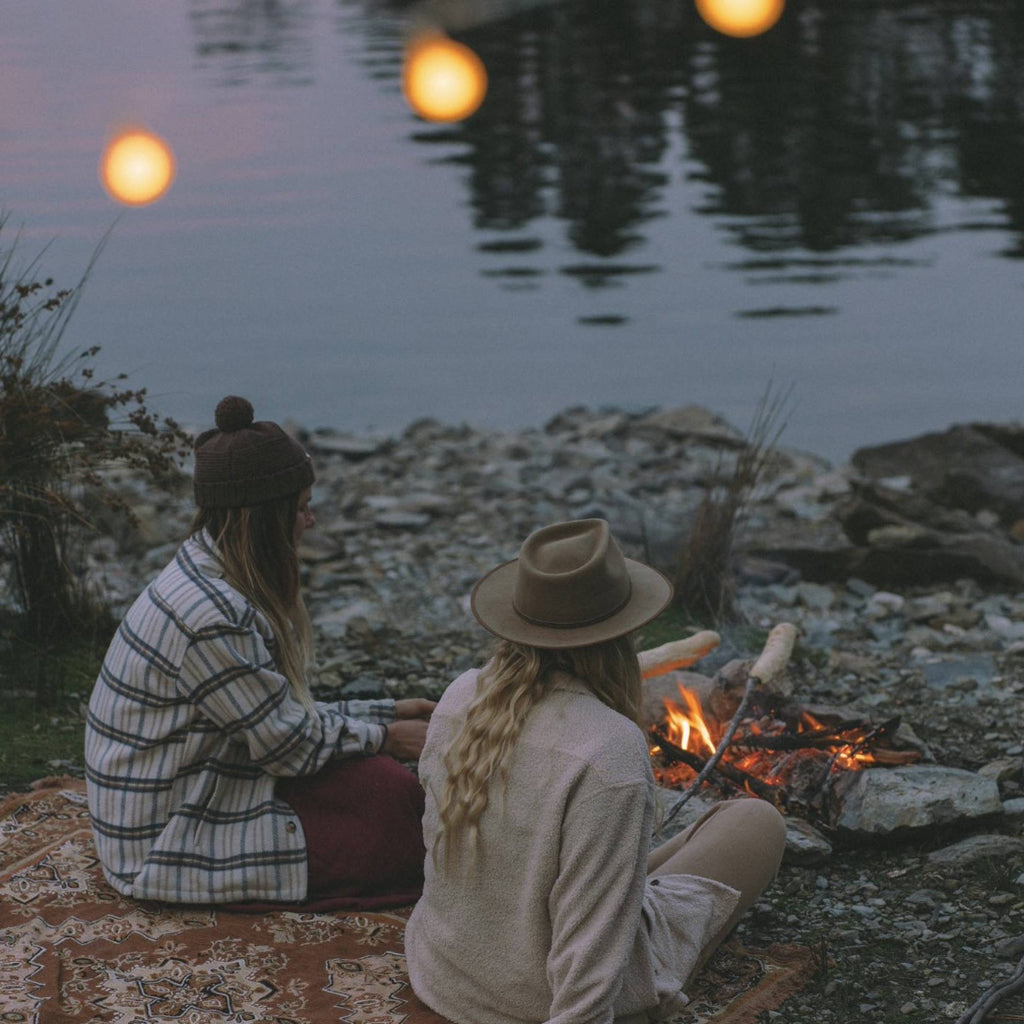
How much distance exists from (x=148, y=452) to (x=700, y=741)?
2373 millimetres

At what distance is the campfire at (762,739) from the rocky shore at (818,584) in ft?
0.96

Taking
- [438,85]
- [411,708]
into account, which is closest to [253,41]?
[438,85]

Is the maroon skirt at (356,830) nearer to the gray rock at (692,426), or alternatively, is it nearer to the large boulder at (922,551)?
the large boulder at (922,551)

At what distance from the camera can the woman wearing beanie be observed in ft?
10.7

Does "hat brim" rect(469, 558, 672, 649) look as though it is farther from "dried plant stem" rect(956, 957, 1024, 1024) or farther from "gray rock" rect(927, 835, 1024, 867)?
"gray rock" rect(927, 835, 1024, 867)

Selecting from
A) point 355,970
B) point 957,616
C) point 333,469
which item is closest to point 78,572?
point 355,970

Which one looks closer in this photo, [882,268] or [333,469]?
[333,469]

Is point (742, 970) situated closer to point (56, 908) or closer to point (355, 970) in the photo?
point (355, 970)

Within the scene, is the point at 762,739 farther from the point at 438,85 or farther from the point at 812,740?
the point at 438,85

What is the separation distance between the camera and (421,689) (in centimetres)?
575

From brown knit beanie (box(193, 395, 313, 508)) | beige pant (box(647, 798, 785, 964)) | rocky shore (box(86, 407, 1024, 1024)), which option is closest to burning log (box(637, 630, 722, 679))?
rocky shore (box(86, 407, 1024, 1024))

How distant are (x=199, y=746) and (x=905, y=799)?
219cm

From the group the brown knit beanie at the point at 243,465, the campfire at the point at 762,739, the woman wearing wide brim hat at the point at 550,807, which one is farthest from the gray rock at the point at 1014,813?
the brown knit beanie at the point at 243,465

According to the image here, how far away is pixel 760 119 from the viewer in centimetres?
2520
